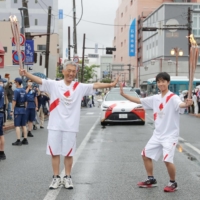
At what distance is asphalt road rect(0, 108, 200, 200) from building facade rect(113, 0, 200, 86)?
55991mm

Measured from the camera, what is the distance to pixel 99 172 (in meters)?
7.80

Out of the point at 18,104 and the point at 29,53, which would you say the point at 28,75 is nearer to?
the point at 18,104

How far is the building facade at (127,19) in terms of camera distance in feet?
268

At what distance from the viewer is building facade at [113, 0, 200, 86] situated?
8165 cm

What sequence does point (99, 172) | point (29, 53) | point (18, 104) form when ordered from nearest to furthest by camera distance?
point (99, 172) → point (18, 104) → point (29, 53)

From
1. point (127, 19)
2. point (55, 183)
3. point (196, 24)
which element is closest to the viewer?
point (55, 183)

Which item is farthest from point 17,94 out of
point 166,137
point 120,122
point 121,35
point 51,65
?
point 121,35

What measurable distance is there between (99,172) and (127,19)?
94165 millimetres

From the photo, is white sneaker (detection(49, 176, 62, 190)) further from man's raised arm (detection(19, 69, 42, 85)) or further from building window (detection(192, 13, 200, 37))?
building window (detection(192, 13, 200, 37))

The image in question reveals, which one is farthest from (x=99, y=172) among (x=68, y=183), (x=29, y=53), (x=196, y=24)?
(x=196, y=24)

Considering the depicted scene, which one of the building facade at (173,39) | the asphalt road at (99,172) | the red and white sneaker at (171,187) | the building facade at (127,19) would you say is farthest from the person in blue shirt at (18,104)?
the building facade at (127,19)

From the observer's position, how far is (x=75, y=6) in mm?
39531

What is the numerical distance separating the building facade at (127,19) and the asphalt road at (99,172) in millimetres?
55991

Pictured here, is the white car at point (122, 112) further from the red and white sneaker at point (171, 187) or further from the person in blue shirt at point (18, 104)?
the red and white sneaker at point (171, 187)
